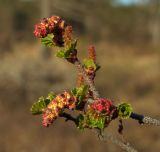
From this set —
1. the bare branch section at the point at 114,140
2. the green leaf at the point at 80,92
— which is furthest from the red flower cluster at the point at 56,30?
the bare branch section at the point at 114,140

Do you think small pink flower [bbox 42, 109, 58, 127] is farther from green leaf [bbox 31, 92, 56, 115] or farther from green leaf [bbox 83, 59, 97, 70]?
green leaf [bbox 83, 59, 97, 70]

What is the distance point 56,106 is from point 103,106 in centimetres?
13

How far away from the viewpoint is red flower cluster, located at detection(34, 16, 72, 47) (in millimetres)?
1784

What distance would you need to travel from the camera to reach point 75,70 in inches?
778

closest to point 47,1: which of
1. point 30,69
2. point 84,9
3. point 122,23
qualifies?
point 84,9

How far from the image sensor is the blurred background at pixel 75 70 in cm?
1153

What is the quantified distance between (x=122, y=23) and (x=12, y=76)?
31.5 meters

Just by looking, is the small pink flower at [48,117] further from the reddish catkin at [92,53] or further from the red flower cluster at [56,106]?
the reddish catkin at [92,53]

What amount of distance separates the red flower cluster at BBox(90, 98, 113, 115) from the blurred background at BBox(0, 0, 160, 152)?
0.30 meters

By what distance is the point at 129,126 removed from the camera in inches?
521

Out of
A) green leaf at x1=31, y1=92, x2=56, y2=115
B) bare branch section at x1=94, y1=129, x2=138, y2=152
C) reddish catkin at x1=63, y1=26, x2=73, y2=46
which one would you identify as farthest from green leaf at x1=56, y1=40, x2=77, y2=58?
bare branch section at x1=94, y1=129, x2=138, y2=152

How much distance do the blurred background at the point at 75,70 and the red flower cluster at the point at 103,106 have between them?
0.30 m

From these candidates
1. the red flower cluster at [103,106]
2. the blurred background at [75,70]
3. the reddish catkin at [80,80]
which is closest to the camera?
the red flower cluster at [103,106]

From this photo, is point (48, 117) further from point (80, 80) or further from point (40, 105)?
point (80, 80)
